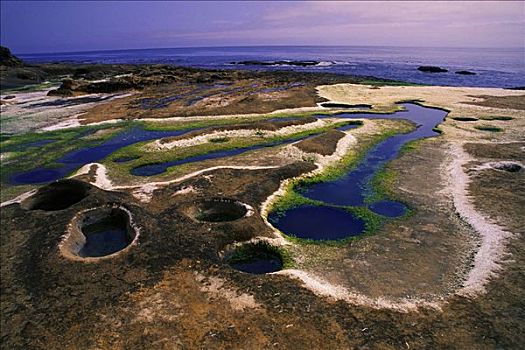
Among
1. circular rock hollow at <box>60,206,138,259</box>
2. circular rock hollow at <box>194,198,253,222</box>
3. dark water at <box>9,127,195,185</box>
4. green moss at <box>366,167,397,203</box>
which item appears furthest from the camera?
dark water at <box>9,127,195,185</box>

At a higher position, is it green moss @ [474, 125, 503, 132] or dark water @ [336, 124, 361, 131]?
green moss @ [474, 125, 503, 132]

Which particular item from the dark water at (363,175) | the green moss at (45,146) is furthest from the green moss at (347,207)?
the green moss at (45,146)

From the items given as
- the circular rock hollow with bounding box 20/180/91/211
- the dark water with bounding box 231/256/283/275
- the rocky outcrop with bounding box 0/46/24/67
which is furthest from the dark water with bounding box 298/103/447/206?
the rocky outcrop with bounding box 0/46/24/67

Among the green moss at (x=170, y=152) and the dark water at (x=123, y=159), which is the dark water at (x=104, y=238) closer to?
the green moss at (x=170, y=152)

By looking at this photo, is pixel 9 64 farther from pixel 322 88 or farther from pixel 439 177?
pixel 439 177

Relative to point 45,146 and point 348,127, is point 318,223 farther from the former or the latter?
point 45,146

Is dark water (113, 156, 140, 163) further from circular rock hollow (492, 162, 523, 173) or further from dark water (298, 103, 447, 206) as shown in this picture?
circular rock hollow (492, 162, 523, 173)

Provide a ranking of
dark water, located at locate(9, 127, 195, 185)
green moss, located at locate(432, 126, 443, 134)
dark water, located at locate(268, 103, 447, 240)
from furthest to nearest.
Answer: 1. green moss, located at locate(432, 126, 443, 134)
2. dark water, located at locate(9, 127, 195, 185)
3. dark water, located at locate(268, 103, 447, 240)
